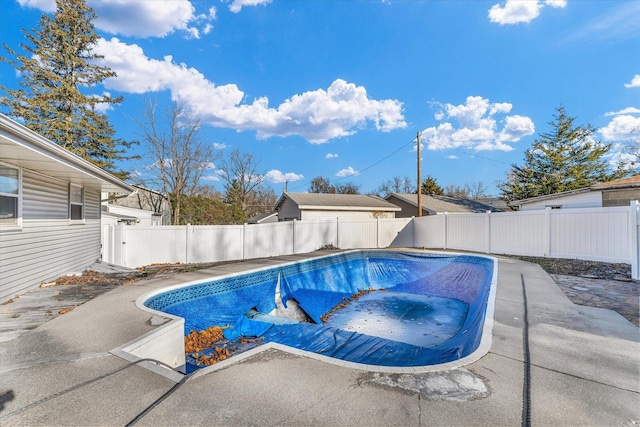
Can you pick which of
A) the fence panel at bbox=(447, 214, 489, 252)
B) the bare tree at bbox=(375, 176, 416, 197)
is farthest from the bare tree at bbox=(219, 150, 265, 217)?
the bare tree at bbox=(375, 176, 416, 197)

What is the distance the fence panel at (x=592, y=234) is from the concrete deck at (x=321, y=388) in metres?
6.26

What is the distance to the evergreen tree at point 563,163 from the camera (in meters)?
20.6

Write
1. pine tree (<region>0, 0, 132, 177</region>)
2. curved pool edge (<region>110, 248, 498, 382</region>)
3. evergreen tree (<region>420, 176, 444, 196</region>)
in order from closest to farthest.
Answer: curved pool edge (<region>110, 248, 498, 382</region>) → pine tree (<region>0, 0, 132, 177</region>) → evergreen tree (<region>420, 176, 444, 196</region>)

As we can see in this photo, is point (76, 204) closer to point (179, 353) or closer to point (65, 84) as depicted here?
point (179, 353)

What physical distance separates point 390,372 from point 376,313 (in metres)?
5.81

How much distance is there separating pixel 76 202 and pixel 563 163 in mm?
27377

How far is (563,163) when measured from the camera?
2111 cm

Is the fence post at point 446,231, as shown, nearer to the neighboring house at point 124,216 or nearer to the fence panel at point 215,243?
the fence panel at point 215,243

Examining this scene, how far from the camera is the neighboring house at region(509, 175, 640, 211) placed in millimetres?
12045

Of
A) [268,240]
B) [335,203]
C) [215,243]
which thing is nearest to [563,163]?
[335,203]

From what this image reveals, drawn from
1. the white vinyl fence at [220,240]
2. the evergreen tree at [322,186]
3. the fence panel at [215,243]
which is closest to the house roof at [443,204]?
the white vinyl fence at [220,240]

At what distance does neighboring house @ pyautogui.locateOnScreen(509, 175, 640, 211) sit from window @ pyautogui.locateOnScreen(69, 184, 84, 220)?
1877 centimetres

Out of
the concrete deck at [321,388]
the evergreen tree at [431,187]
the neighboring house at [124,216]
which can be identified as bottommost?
the concrete deck at [321,388]

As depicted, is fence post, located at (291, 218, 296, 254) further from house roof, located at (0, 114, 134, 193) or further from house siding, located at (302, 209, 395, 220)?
house roof, located at (0, 114, 134, 193)
